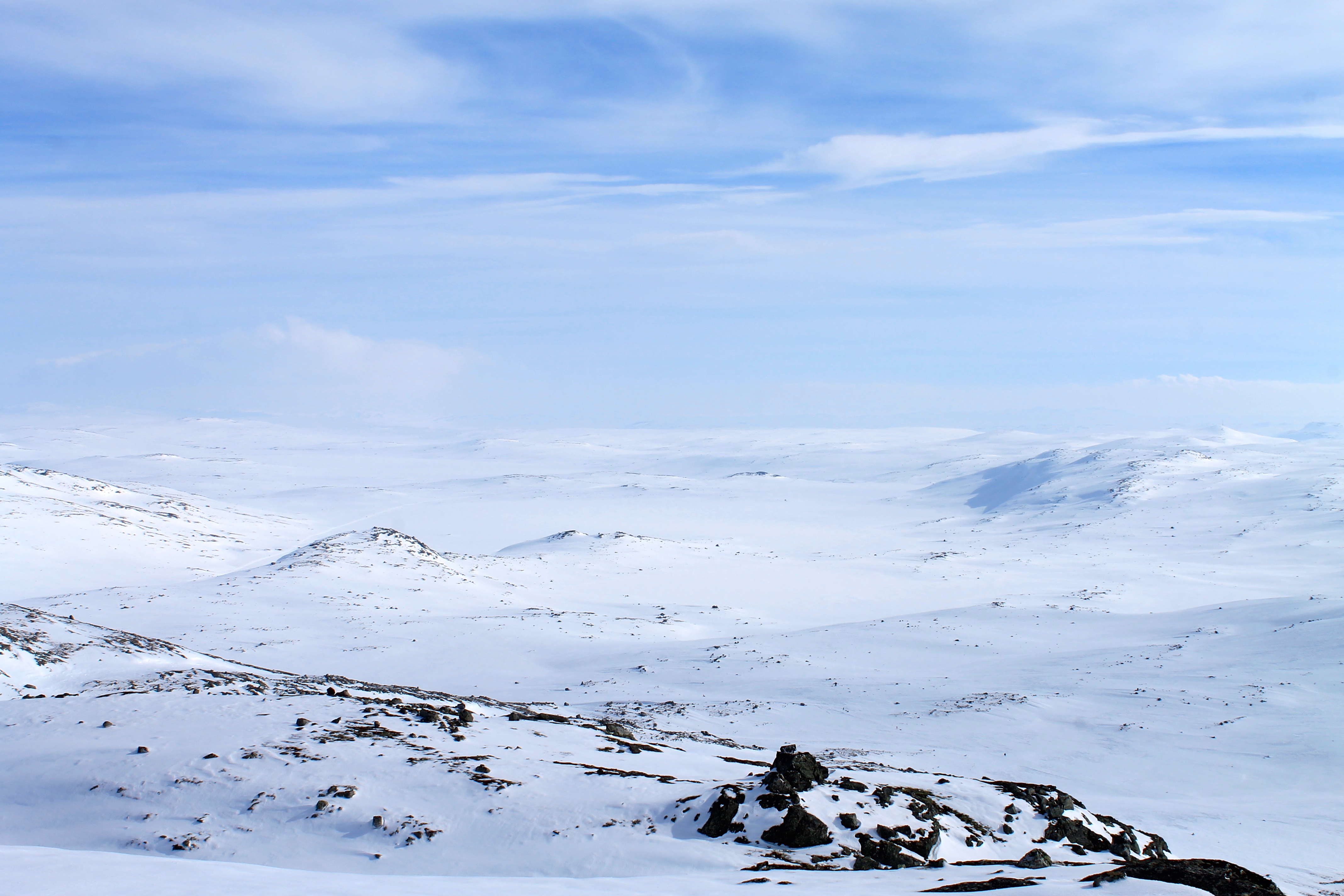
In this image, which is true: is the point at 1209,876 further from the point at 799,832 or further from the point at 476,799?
the point at 476,799

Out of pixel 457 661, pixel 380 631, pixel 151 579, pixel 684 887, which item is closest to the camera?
pixel 684 887

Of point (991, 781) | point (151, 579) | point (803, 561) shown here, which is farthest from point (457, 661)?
point (803, 561)

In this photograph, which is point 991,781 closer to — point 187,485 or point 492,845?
point 492,845

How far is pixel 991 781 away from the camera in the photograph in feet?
41.8

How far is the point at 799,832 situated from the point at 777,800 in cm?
54

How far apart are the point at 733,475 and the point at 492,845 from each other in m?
109

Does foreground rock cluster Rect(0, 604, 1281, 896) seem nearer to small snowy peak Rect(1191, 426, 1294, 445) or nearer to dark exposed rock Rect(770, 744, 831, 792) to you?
dark exposed rock Rect(770, 744, 831, 792)

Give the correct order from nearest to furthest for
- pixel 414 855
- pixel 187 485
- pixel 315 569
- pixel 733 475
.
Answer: pixel 414 855 → pixel 315 569 → pixel 187 485 → pixel 733 475

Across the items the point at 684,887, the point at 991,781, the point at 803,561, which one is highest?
the point at 684,887

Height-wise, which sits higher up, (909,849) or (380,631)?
(909,849)

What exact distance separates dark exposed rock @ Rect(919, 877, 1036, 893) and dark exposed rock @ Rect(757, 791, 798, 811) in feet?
8.30

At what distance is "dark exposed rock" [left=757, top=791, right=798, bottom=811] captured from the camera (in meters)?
10.8

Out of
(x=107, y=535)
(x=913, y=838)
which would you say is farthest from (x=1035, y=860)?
(x=107, y=535)

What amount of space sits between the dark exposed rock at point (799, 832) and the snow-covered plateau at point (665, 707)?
36 mm
